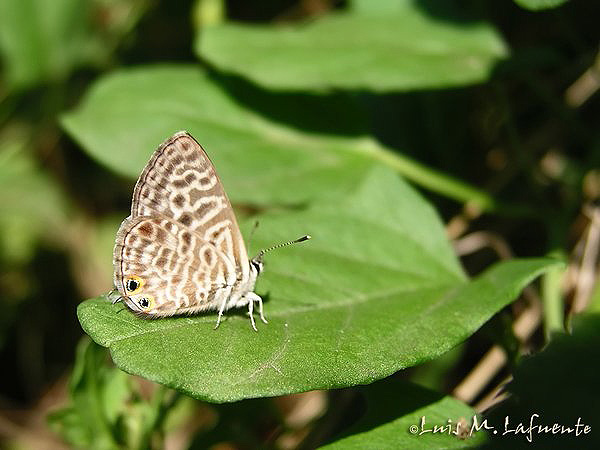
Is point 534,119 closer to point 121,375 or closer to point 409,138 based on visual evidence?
point 409,138

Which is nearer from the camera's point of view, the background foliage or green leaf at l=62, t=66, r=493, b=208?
the background foliage

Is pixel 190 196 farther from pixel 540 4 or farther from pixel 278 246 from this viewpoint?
pixel 540 4

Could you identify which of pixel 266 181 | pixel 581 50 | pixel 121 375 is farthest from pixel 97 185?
pixel 581 50

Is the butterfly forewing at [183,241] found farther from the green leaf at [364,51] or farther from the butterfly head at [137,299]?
the green leaf at [364,51]

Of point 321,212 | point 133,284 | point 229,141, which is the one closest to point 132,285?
point 133,284

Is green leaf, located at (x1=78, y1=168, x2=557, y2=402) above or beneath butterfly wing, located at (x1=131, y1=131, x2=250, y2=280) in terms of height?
beneath

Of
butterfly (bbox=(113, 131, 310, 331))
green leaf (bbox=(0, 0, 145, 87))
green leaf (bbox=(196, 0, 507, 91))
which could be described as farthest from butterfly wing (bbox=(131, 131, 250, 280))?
green leaf (bbox=(0, 0, 145, 87))

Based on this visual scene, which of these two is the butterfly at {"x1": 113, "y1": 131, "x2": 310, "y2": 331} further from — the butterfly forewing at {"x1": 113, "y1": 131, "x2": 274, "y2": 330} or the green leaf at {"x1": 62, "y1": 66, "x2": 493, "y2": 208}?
the green leaf at {"x1": 62, "y1": 66, "x2": 493, "y2": 208}

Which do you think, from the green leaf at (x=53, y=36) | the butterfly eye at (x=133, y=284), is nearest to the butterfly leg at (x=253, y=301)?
the butterfly eye at (x=133, y=284)
